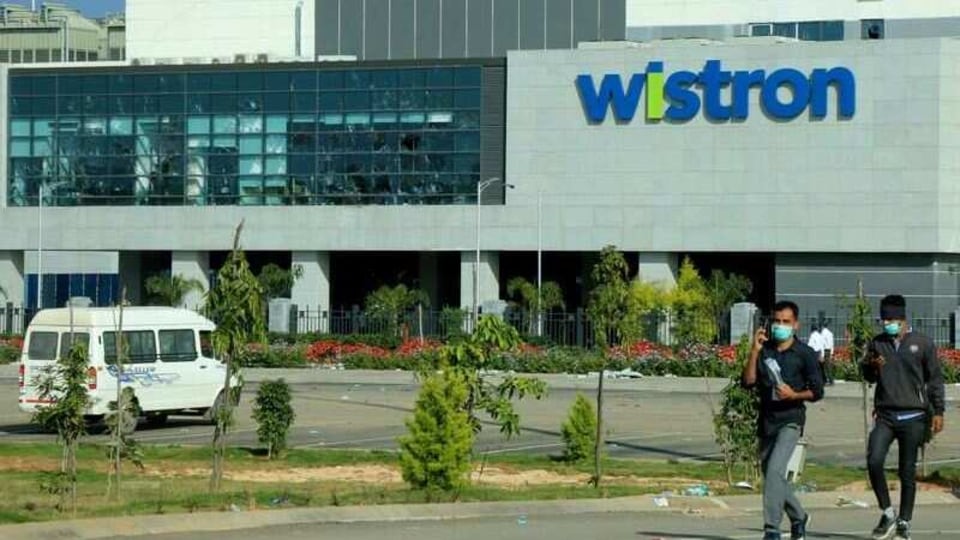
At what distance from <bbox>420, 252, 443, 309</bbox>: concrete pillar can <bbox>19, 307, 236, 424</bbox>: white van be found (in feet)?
158

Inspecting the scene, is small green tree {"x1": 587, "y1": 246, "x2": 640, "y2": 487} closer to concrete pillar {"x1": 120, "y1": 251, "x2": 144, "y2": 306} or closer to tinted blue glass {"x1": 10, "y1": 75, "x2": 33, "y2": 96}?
concrete pillar {"x1": 120, "y1": 251, "x2": 144, "y2": 306}

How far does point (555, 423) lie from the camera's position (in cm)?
3278

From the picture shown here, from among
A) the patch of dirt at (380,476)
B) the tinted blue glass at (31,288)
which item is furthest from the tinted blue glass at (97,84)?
the patch of dirt at (380,476)

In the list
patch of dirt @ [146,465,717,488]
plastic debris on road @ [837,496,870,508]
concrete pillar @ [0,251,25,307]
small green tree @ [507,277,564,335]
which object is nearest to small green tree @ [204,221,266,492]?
patch of dirt @ [146,465,717,488]

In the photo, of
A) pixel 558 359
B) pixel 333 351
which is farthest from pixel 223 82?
pixel 558 359

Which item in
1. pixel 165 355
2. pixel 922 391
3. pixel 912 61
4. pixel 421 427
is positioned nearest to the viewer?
pixel 922 391

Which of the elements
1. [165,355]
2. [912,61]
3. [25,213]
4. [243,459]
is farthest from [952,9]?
[243,459]

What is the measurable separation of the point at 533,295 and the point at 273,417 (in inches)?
1887

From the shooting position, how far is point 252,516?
1619 cm

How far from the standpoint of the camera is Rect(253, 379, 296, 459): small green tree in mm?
24125

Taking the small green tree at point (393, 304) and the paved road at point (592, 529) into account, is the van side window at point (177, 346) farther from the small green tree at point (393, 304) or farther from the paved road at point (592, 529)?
the small green tree at point (393, 304)

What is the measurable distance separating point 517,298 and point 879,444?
59734 millimetres

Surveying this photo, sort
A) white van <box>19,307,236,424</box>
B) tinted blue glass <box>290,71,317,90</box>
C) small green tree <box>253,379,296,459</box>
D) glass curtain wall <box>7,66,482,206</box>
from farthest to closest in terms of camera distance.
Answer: tinted blue glass <box>290,71,317,90</box> → glass curtain wall <box>7,66,482,206</box> → white van <box>19,307,236,424</box> → small green tree <box>253,379,296,459</box>

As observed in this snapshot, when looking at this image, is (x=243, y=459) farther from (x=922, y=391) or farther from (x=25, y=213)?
(x=25, y=213)
